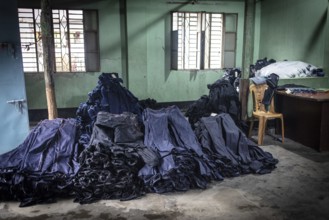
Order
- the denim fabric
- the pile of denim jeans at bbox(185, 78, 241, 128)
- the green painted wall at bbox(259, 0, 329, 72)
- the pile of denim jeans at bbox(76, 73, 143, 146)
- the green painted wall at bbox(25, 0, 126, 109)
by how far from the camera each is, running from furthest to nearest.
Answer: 1. the green painted wall at bbox(25, 0, 126, 109)
2. the green painted wall at bbox(259, 0, 329, 72)
3. the pile of denim jeans at bbox(185, 78, 241, 128)
4. the pile of denim jeans at bbox(76, 73, 143, 146)
5. the denim fabric

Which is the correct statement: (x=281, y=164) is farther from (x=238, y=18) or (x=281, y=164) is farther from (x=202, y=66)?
(x=238, y=18)

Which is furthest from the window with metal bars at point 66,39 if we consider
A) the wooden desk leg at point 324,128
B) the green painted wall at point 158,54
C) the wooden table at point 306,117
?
the wooden desk leg at point 324,128

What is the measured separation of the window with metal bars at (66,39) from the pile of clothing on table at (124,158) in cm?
319

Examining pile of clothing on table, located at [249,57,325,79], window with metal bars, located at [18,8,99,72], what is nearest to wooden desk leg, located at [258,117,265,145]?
pile of clothing on table, located at [249,57,325,79]

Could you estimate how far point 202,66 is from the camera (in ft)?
25.6

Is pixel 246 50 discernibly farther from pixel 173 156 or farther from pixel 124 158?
pixel 124 158

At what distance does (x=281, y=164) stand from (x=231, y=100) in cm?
170

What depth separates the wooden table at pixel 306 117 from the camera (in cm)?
466

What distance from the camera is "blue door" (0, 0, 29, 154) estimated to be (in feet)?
12.8

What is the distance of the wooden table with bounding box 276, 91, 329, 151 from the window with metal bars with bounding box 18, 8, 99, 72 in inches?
167

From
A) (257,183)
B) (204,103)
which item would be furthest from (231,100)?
(257,183)

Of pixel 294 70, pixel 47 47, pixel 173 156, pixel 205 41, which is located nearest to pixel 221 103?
pixel 294 70

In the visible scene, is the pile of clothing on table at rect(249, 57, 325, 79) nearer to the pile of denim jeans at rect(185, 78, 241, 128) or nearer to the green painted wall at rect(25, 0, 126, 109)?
the pile of denim jeans at rect(185, 78, 241, 128)

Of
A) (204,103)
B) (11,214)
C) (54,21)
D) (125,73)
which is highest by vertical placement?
(54,21)
